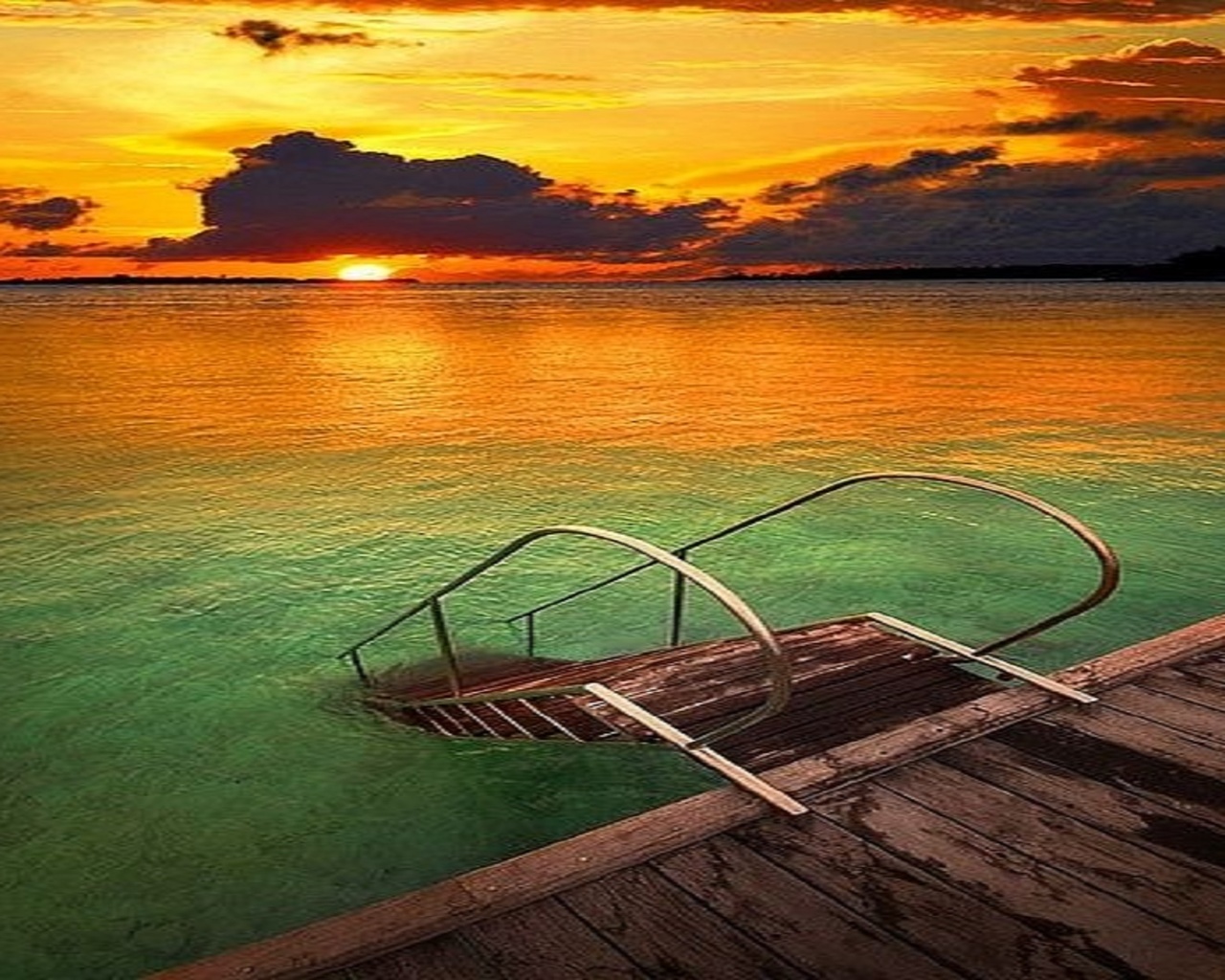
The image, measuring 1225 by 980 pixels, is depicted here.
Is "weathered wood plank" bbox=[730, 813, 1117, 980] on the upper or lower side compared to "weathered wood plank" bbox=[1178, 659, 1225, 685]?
lower

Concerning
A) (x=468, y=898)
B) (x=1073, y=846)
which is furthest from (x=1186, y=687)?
(x=468, y=898)

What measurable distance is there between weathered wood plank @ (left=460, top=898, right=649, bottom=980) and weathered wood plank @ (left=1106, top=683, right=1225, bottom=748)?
3.44m

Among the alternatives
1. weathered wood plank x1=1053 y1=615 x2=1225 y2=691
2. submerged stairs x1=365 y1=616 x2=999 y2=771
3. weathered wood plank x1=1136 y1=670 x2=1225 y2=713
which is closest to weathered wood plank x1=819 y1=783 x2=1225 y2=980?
submerged stairs x1=365 y1=616 x2=999 y2=771

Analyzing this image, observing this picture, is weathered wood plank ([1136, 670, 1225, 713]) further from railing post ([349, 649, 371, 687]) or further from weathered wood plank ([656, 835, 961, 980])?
railing post ([349, 649, 371, 687])

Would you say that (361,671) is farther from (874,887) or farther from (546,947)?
(874,887)

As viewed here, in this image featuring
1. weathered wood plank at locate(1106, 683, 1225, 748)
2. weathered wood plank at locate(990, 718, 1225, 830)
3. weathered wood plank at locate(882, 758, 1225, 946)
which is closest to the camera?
weathered wood plank at locate(882, 758, 1225, 946)

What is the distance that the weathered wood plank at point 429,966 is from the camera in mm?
3457

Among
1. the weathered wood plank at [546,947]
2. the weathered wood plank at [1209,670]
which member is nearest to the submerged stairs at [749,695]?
the weathered wood plank at [1209,670]

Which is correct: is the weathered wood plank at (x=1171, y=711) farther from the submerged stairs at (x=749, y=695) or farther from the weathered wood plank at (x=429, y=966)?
the weathered wood plank at (x=429, y=966)

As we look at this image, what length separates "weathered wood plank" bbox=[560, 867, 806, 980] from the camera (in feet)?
11.5

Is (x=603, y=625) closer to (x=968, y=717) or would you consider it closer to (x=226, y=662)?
(x=226, y=662)

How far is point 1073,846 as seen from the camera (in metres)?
4.18

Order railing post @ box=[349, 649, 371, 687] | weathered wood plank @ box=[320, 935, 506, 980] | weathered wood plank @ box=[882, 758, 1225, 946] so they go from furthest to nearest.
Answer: railing post @ box=[349, 649, 371, 687] → weathered wood plank @ box=[882, 758, 1225, 946] → weathered wood plank @ box=[320, 935, 506, 980]

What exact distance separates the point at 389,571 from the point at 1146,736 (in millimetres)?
12244
